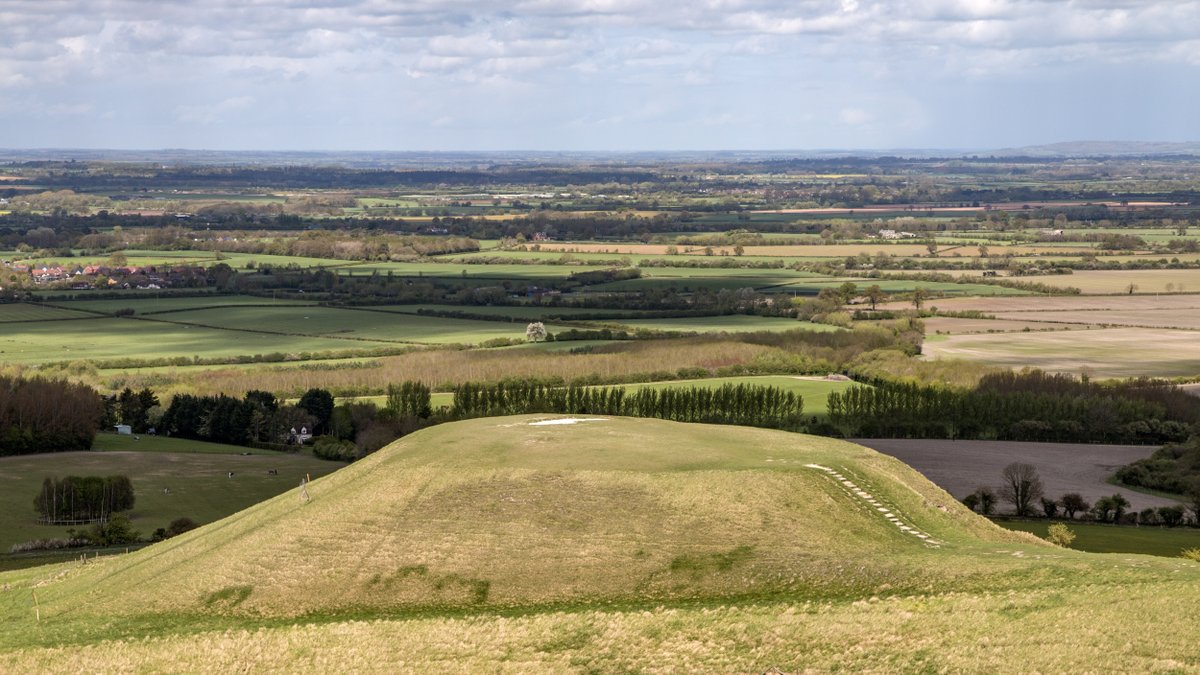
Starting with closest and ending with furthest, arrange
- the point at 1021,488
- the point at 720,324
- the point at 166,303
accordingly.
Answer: the point at 1021,488, the point at 720,324, the point at 166,303

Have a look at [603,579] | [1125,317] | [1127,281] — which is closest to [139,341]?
[1125,317]

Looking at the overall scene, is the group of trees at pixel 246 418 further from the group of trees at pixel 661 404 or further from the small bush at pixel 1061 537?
the small bush at pixel 1061 537

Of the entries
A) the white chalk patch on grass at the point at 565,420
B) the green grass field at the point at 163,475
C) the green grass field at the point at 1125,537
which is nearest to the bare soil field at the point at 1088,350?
the green grass field at the point at 1125,537

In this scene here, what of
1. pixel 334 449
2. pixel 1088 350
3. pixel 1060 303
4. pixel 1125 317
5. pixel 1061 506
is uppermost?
pixel 1060 303

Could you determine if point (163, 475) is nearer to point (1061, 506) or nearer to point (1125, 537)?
point (1061, 506)

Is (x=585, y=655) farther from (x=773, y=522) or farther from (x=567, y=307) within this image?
(x=567, y=307)

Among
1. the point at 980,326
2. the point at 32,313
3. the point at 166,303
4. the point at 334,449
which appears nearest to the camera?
the point at 334,449

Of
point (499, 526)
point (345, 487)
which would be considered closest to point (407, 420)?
point (345, 487)
